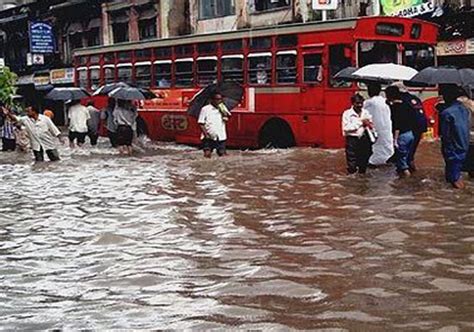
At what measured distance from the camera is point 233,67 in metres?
18.5

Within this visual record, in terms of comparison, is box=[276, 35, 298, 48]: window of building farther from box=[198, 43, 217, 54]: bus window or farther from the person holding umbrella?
the person holding umbrella

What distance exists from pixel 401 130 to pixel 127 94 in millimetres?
8493

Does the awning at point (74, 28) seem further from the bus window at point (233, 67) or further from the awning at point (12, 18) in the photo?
the bus window at point (233, 67)

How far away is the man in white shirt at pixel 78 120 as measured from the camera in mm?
19875

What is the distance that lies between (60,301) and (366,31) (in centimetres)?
1109

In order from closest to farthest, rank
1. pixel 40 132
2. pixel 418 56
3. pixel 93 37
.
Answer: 1. pixel 40 132
2. pixel 418 56
3. pixel 93 37

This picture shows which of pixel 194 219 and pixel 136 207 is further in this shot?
pixel 136 207

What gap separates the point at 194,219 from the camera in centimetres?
952

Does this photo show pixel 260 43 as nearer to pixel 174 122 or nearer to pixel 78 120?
pixel 174 122

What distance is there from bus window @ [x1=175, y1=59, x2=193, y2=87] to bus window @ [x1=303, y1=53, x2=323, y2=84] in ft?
13.8

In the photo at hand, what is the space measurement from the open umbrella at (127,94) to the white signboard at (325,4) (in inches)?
280

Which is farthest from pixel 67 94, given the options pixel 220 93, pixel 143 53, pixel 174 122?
pixel 220 93

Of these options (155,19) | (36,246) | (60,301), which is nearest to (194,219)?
(36,246)

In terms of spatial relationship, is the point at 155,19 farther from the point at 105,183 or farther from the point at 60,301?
the point at 60,301
